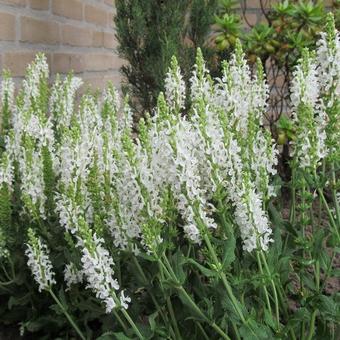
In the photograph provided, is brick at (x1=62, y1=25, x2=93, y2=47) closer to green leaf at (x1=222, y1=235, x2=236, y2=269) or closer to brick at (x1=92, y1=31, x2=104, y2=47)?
brick at (x1=92, y1=31, x2=104, y2=47)

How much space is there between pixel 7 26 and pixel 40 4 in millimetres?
474

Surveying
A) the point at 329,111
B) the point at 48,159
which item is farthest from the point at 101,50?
the point at 329,111

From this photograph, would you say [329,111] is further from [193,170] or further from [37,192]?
[37,192]

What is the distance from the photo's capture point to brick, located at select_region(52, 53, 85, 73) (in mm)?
3923

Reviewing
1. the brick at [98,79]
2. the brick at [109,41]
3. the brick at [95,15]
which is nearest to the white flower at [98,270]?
the brick at [98,79]

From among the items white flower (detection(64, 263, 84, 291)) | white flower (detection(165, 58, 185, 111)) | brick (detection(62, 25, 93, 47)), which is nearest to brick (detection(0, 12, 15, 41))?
brick (detection(62, 25, 93, 47))

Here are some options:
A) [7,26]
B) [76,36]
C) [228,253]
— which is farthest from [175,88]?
[76,36]

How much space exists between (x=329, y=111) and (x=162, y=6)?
2.02 meters

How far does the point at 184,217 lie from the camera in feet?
4.75

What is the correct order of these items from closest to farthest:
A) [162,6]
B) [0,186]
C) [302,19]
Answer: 1. [0,186]
2. [302,19]
3. [162,6]

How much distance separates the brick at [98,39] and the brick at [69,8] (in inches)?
12.8

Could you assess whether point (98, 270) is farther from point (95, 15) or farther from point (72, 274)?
point (95, 15)

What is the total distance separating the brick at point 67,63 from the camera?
3923mm

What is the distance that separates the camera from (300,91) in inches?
65.8
